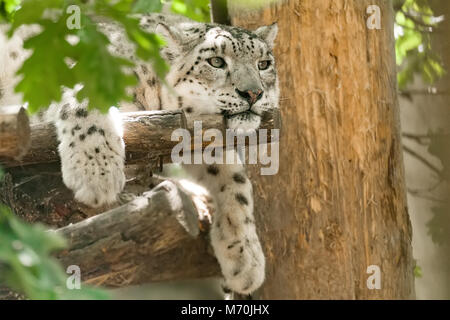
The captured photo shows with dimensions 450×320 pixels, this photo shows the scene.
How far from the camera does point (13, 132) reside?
74.4 inches

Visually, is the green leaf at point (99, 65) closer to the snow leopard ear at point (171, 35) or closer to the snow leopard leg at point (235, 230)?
the snow leopard ear at point (171, 35)

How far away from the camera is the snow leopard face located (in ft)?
11.2

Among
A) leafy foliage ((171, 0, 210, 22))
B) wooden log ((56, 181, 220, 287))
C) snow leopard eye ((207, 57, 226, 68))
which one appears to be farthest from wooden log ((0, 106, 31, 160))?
leafy foliage ((171, 0, 210, 22))

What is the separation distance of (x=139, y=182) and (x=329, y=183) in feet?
3.86

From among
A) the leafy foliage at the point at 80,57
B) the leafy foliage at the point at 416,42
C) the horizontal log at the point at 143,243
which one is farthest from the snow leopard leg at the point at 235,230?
the leafy foliage at the point at 416,42

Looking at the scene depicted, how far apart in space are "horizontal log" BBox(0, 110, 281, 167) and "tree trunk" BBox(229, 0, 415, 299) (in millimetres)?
812

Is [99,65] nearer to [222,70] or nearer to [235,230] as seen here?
[222,70]

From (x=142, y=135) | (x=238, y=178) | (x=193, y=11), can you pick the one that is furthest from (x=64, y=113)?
(x=193, y=11)
